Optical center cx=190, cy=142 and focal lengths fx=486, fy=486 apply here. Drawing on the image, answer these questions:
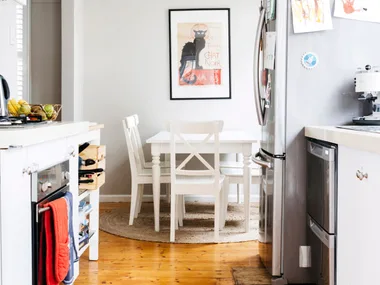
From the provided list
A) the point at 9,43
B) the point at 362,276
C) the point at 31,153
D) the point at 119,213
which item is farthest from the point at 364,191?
the point at 119,213

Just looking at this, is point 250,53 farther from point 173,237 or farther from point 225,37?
point 173,237

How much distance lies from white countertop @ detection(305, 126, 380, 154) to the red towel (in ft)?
3.93

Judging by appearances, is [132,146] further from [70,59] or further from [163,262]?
[70,59]

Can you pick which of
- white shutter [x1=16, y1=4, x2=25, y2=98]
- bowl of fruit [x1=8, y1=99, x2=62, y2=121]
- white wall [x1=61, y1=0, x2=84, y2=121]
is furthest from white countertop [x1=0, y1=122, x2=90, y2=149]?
white shutter [x1=16, y1=4, x2=25, y2=98]

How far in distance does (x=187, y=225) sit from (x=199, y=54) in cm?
194

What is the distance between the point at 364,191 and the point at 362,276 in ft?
1.06

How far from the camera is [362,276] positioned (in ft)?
5.99

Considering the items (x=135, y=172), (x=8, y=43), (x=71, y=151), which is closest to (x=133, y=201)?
(x=135, y=172)

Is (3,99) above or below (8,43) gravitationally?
below

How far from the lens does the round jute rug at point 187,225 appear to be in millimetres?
3914

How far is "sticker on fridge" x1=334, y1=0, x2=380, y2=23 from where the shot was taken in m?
2.61

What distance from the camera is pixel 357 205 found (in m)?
1.89

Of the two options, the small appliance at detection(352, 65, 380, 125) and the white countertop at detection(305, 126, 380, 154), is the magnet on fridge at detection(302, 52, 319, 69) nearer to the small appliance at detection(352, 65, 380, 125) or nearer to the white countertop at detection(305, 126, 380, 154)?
the small appliance at detection(352, 65, 380, 125)

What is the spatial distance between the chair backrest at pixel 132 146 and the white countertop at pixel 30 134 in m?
1.82
